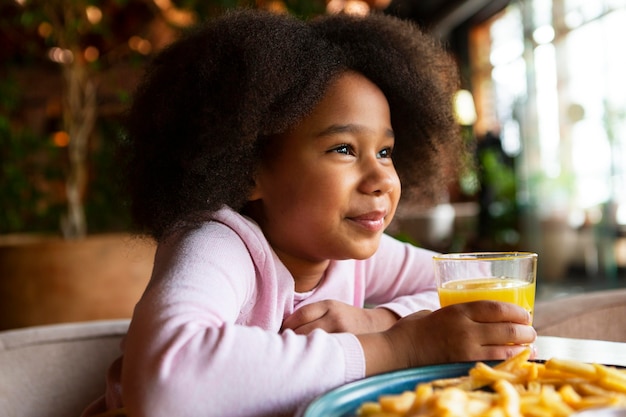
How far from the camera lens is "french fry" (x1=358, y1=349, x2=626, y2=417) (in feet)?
1.97

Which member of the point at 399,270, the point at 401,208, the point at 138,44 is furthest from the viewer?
the point at 138,44

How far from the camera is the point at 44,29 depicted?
3.64m

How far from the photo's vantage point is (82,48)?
3.70 m

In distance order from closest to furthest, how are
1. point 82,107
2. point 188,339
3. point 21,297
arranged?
point 188,339 < point 21,297 < point 82,107

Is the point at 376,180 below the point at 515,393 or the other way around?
the other way around

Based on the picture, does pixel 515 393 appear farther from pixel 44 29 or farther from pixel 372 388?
pixel 44 29

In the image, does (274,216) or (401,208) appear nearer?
(274,216)

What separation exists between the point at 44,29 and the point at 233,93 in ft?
9.66

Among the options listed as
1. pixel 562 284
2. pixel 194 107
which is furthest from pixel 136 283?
pixel 562 284

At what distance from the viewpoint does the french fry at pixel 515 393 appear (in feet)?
1.97

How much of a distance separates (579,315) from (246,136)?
0.79m

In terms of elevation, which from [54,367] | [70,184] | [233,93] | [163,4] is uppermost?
[163,4]

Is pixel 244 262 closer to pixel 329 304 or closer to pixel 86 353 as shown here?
pixel 329 304

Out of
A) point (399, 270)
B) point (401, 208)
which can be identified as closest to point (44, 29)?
point (401, 208)
